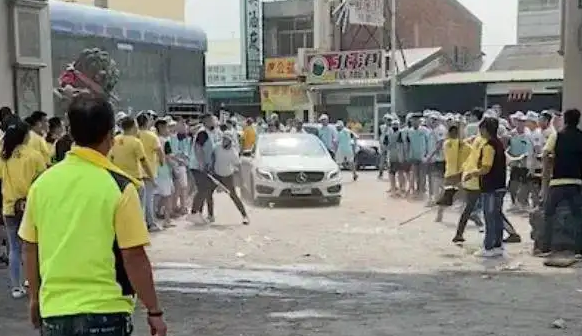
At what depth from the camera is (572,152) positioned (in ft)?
35.5

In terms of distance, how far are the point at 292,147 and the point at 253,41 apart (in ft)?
84.3

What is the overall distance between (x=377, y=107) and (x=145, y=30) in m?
12.4

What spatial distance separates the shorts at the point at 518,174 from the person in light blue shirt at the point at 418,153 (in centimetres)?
297

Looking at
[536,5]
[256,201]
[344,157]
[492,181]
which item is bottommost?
[256,201]

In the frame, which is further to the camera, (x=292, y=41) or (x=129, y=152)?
(x=292, y=41)

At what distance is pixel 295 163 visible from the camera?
1920 centimetres

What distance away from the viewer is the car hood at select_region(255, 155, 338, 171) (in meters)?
19.0

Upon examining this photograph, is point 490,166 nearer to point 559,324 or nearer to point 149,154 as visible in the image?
point 559,324

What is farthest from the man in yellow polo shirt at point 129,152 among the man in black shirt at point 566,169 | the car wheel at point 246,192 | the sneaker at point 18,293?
the car wheel at point 246,192

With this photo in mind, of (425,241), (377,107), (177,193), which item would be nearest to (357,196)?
(177,193)

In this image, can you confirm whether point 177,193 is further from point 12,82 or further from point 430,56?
point 430,56

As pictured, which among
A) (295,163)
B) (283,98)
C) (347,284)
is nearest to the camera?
(347,284)

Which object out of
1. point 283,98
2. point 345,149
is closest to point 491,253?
point 345,149

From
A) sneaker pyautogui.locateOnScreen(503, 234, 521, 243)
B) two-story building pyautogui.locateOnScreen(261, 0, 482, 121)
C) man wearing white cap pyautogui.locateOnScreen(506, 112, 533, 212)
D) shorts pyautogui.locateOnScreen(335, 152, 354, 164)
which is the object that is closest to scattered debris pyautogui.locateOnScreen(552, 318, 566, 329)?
sneaker pyautogui.locateOnScreen(503, 234, 521, 243)
